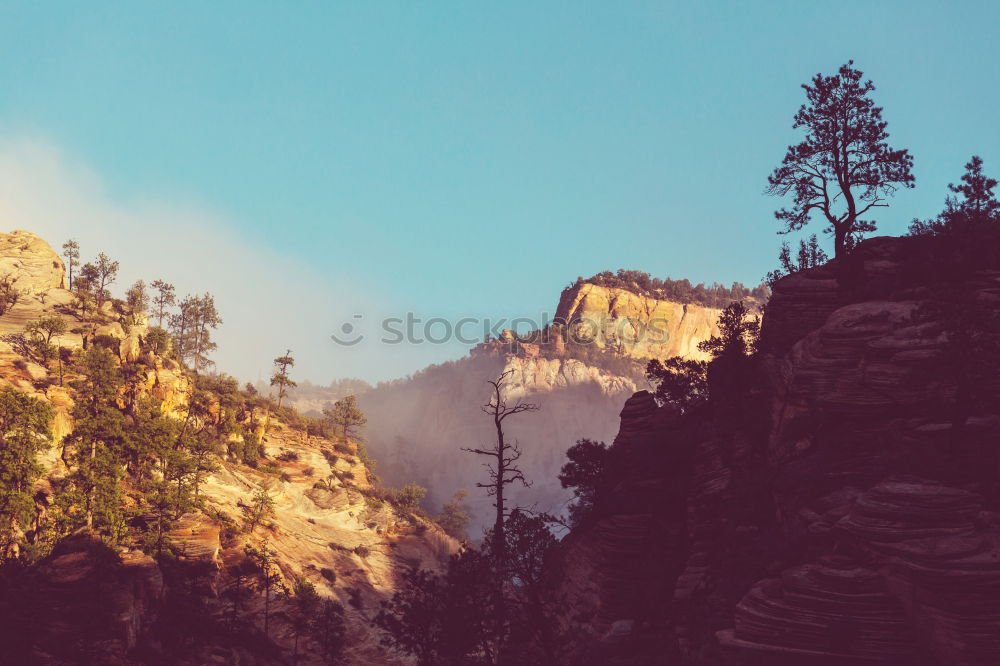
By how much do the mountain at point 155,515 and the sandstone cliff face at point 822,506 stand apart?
38275 mm

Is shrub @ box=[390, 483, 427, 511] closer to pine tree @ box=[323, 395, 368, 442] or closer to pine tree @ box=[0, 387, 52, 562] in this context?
pine tree @ box=[323, 395, 368, 442]

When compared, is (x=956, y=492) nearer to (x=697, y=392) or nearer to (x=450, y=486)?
(x=697, y=392)

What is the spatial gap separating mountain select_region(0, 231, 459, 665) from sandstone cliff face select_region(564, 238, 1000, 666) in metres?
38.3

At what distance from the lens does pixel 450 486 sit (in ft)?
585

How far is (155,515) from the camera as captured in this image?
64.3 m

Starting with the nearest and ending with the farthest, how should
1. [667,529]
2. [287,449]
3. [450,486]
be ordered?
[667,529] < [287,449] < [450,486]

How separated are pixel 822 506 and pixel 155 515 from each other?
58.6 metres

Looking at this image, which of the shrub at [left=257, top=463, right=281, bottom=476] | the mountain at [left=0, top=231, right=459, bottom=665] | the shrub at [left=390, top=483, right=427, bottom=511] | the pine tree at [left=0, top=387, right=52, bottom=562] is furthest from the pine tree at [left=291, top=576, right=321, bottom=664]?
the shrub at [left=390, top=483, right=427, bottom=511]

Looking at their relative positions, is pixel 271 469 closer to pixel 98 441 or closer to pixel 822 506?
pixel 98 441

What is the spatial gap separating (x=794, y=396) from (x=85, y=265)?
122267 mm

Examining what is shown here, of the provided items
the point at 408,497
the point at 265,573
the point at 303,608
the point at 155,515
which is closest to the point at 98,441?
the point at 155,515

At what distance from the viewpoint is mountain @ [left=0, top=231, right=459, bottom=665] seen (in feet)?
172

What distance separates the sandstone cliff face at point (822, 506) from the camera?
18.8 m

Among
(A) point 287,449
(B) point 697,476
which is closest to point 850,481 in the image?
(B) point 697,476
